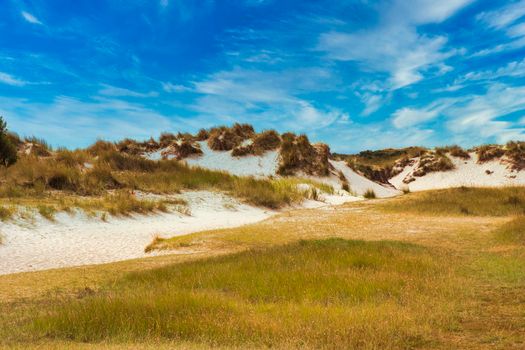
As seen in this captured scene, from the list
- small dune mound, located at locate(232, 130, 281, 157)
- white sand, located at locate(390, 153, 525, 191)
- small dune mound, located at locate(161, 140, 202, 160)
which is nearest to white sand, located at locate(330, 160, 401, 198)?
white sand, located at locate(390, 153, 525, 191)

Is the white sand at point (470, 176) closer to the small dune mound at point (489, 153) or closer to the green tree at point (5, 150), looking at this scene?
the small dune mound at point (489, 153)

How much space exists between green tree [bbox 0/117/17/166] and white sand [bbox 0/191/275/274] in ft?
27.1

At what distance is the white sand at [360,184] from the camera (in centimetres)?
4153

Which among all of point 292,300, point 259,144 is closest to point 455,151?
point 259,144

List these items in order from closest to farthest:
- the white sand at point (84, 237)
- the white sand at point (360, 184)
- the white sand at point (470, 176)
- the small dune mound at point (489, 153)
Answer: the white sand at point (84, 237), the white sand at point (470, 176), the white sand at point (360, 184), the small dune mound at point (489, 153)

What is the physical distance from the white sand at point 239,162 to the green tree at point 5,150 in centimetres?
1801

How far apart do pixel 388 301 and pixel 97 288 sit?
5.19 m

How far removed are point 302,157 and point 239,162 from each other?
19.8 feet

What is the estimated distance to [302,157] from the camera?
4309 centimetres

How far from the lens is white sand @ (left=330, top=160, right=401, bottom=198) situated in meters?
41.5

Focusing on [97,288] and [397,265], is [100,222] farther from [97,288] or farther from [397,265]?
[397,265]

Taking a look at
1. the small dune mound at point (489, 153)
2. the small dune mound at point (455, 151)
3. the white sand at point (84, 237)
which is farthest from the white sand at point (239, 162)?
the small dune mound at point (489, 153)

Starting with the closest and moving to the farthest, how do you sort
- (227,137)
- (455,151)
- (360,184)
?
(360,184) < (455,151) < (227,137)

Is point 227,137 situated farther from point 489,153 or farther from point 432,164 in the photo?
point 489,153
